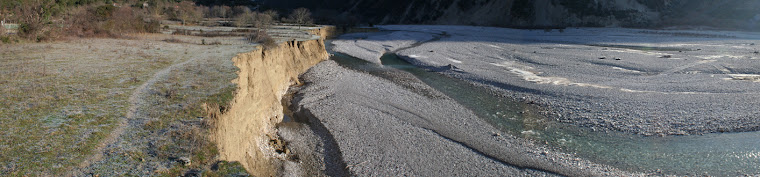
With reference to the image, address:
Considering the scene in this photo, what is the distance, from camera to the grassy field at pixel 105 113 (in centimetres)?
641

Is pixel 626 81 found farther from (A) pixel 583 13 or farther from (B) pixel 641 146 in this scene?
(A) pixel 583 13

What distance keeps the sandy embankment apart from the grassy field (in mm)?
470

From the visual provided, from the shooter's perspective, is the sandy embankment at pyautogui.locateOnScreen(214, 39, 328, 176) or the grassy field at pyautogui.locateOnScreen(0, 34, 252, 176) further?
the sandy embankment at pyautogui.locateOnScreen(214, 39, 328, 176)

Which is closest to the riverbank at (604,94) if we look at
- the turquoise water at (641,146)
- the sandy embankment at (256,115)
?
the turquoise water at (641,146)

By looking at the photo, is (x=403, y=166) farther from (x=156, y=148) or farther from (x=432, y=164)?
(x=156, y=148)

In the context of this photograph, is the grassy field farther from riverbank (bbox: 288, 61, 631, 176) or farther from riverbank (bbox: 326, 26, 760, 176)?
riverbank (bbox: 326, 26, 760, 176)

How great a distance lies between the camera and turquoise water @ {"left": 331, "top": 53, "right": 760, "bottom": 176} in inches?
417

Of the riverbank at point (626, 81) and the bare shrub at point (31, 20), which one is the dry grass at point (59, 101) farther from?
the riverbank at point (626, 81)

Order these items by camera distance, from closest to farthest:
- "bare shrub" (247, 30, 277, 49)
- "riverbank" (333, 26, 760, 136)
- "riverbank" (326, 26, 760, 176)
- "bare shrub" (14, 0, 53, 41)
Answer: "riverbank" (326, 26, 760, 176), "riverbank" (333, 26, 760, 136), "bare shrub" (14, 0, 53, 41), "bare shrub" (247, 30, 277, 49)

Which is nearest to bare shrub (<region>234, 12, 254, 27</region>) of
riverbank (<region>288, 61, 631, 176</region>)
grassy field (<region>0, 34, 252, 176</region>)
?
riverbank (<region>288, 61, 631, 176</region>)

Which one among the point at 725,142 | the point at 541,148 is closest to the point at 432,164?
the point at 541,148

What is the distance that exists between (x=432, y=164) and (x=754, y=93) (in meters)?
15.5

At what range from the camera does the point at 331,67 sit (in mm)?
27000

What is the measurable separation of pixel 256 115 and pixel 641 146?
10578mm
